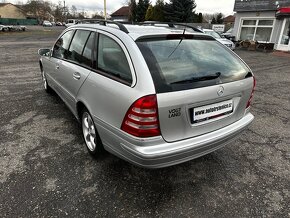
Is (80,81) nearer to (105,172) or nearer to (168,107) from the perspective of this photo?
(105,172)

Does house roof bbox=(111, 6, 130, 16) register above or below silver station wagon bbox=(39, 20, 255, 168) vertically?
above

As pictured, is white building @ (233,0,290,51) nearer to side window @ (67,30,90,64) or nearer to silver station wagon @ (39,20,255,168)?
silver station wagon @ (39,20,255,168)

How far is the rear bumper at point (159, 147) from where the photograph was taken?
6.87 ft

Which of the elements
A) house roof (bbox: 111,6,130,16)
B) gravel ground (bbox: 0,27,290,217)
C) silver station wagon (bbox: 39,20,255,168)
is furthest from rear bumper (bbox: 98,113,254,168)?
house roof (bbox: 111,6,130,16)

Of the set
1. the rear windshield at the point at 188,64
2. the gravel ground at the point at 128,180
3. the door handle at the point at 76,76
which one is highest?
the rear windshield at the point at 188,64

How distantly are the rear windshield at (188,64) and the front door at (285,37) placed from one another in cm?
1800

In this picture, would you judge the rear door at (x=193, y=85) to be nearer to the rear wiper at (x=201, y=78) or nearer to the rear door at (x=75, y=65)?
the rear wiper at (x=201, y=78)

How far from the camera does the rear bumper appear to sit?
6.87 feet

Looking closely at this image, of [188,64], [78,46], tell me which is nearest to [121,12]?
[78,46]

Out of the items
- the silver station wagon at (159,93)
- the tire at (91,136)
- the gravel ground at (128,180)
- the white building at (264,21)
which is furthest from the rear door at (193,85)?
the white building at (264,21)

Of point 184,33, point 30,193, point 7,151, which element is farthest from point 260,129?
point 7,151

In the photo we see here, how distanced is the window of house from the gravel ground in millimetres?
18023

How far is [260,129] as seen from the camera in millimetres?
4070

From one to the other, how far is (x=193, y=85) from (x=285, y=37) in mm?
19254
